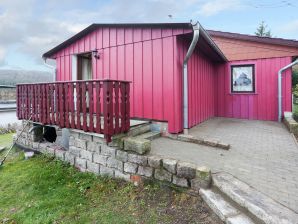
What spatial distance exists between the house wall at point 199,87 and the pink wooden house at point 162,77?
27mm

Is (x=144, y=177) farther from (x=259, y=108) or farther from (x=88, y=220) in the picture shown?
(x=259, y=108)

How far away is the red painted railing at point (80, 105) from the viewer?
3.65 m

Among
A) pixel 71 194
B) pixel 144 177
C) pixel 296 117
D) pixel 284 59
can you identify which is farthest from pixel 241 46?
pixel 71 194

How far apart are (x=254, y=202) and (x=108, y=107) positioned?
2375mm

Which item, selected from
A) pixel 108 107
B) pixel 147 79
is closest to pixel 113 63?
pixel 147 79

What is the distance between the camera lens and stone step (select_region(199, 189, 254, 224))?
2.20 meters

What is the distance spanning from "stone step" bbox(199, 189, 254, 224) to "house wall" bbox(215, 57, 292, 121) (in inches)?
249

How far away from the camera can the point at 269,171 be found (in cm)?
318

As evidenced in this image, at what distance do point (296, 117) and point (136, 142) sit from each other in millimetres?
7406

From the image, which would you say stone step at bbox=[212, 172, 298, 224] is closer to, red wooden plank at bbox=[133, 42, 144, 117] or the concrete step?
the concrete step

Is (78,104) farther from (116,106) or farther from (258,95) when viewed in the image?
(258,95)

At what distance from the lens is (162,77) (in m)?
4.93

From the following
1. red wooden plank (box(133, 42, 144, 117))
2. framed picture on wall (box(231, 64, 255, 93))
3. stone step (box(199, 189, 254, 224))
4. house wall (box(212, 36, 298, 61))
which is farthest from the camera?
framed picture on wall (box(231, 64, 255, 93))

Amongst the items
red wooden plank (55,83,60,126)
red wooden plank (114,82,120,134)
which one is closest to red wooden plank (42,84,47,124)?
red wooden plank (55,83,60,126)
